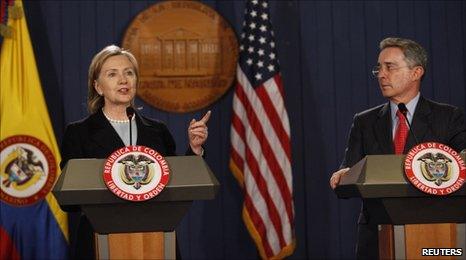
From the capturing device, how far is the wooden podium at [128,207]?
2266mm

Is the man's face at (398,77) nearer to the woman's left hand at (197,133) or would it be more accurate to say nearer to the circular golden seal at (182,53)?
the woman's left hand at (197,133)

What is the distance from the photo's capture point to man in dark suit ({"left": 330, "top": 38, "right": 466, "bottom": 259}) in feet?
9.63

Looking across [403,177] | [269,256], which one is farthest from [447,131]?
[269,256]

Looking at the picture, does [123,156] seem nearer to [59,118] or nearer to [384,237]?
[384,237]

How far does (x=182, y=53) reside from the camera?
547 cm

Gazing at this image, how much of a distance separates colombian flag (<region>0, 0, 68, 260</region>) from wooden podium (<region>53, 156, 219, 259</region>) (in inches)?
109

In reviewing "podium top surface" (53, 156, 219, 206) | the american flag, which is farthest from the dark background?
"podium top surface" (53, 156, 219, 206)

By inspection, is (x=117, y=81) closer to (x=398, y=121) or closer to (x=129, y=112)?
(x=129, y=112)

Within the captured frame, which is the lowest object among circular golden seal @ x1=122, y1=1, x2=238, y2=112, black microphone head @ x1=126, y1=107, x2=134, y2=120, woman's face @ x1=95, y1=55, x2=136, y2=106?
black microphone head @ x1=126, y1=107, x2=134, y2=120

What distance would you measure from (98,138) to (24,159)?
2349 millimetres

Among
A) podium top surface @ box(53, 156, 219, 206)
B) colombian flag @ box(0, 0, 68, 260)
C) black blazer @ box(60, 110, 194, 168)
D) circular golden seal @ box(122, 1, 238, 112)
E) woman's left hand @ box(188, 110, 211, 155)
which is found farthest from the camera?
circular golden seal @ box(122, 1, 238, 112)

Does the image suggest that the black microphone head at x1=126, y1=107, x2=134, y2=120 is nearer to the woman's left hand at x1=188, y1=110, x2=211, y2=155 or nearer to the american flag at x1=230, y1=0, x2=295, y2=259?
the woman's left hand at x1=188, y1=110, x2=211, y2=155

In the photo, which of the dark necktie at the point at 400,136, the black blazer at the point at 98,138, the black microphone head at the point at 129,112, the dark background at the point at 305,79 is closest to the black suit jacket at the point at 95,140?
the black blazer at the point at 98,138

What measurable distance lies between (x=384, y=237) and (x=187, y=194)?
0.68m
